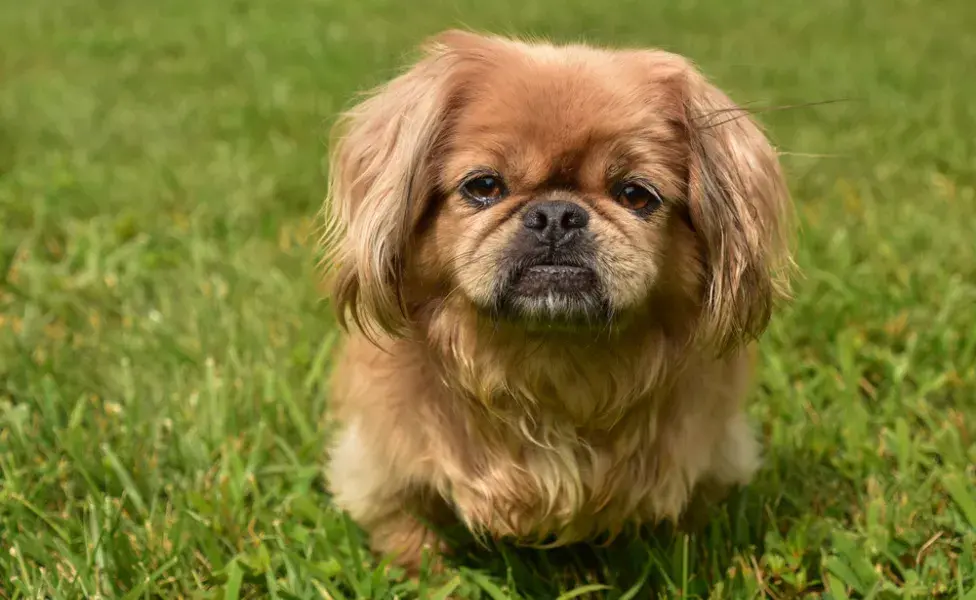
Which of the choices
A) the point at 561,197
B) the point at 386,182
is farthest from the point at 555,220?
the point at 386,182

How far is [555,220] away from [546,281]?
0.42ft

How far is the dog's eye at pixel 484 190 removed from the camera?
1.88 metres

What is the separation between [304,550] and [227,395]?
68 centimetres

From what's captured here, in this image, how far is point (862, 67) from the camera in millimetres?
6539

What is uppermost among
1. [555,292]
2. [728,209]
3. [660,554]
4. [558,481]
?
[728,209]

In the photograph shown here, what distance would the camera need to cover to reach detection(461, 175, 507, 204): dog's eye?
1.88 metres

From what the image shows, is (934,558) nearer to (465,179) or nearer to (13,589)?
(465,179)

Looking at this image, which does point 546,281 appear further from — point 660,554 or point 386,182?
point 660,554

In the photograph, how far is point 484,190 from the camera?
1884 mm

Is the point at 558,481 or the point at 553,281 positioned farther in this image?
the point at 558,481

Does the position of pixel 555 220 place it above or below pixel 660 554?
above

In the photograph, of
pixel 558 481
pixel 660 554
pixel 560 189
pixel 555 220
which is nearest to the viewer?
pixel 555 220

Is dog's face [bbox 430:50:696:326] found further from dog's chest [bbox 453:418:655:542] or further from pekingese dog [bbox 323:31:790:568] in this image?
dog's chest [bbox 453:418:655:542]

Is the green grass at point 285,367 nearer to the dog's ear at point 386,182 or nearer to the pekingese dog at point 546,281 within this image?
the pekingese dog at point 546,281
